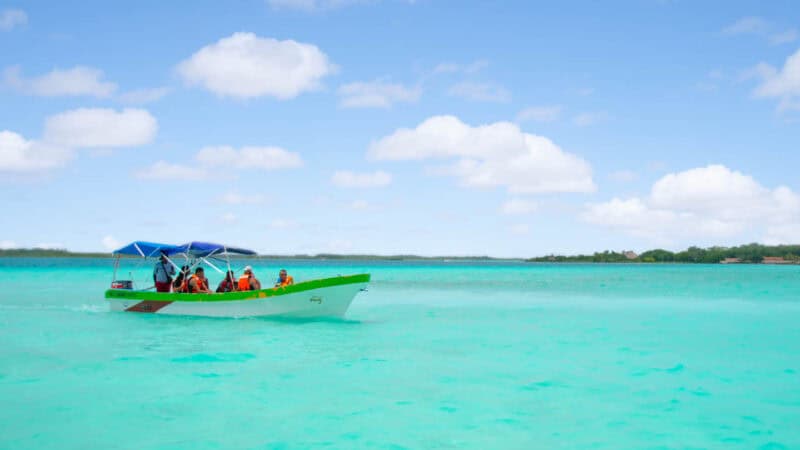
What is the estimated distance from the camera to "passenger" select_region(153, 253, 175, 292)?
22.2m

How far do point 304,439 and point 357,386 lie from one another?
9.57 feet

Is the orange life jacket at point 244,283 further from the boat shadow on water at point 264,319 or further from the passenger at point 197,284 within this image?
the passenger at point 197,284

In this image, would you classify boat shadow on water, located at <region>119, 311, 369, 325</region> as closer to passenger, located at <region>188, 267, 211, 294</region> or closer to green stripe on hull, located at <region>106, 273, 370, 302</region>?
green stripe on hull, located at <region>106, 273, 370, 302</region>

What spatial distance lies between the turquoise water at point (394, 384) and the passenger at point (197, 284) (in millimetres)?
1043

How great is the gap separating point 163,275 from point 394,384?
43.9ft

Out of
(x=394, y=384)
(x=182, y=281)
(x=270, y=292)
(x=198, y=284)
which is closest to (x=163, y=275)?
(x=182, y=281)

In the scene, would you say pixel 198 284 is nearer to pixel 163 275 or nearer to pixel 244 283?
pixel 244 283

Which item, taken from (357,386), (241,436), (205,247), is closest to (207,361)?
(357,386)

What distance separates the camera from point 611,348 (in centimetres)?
1627

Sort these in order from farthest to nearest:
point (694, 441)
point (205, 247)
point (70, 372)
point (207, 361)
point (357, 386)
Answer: point (205, 247), point (207, 361), point (70, 372), point (357, 386), point (694, 441)

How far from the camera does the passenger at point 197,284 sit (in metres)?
21.1

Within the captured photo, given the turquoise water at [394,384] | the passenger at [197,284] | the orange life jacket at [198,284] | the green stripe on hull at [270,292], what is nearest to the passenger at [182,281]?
the orange life jacket at [198,284]

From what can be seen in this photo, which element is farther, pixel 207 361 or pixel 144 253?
pixel 144 253

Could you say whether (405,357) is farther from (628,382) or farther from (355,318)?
(355,318)
